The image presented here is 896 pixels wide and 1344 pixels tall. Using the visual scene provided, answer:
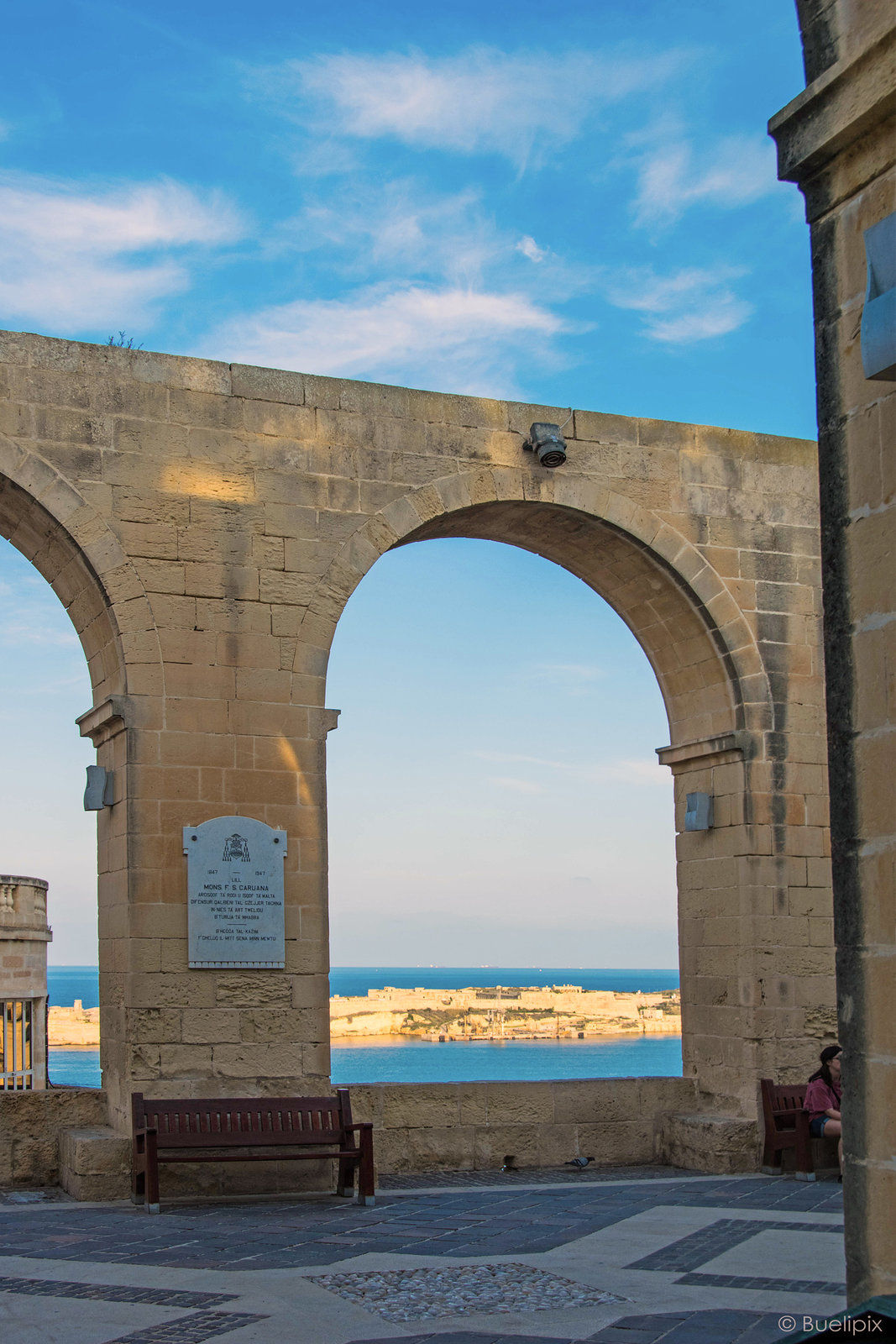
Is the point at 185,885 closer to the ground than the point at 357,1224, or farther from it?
farther from it

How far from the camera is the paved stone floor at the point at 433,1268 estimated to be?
4340 mm

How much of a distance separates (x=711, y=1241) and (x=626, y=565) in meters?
4.48

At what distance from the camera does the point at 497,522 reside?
9.05 metres

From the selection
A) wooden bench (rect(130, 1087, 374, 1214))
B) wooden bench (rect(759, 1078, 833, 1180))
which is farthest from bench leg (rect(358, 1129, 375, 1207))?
wooden bench (rect(759, 1078, 833, 1180))

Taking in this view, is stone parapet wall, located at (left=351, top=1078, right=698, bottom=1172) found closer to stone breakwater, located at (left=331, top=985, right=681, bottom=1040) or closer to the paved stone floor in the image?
the paved stone floor

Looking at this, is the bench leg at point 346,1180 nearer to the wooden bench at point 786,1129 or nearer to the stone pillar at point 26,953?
the wooden bench at point 786,1129

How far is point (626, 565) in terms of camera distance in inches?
360

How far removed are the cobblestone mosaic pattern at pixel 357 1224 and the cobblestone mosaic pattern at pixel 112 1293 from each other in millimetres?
420

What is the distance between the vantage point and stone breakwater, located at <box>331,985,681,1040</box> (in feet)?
271

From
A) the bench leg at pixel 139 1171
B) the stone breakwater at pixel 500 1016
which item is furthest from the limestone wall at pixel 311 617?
the stone breakwater at pixel 500 1016

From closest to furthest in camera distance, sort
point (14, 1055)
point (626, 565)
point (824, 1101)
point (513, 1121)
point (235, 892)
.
Result: point (235, 892) → point (824, 1101) → point (513, 1121) → point (626, 565) → point (14, 1055)

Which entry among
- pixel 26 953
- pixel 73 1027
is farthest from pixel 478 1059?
pixel 26 953

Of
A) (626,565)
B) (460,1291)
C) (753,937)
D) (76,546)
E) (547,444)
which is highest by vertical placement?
(547,444)

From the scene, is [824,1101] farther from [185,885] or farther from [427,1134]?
[185,885]
